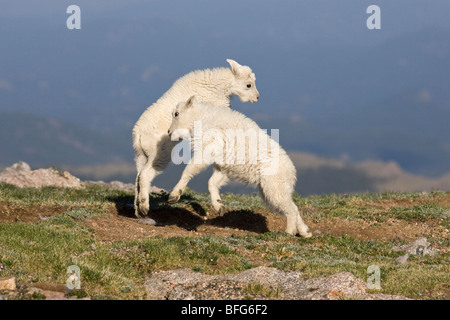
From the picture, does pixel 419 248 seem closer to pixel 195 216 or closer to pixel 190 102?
pixel 190 102

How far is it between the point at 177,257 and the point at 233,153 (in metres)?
3.02

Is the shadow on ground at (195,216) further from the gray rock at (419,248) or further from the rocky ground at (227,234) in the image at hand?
the gray rock at (419,248)

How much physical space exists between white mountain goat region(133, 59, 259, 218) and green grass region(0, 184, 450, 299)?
5.05 ft

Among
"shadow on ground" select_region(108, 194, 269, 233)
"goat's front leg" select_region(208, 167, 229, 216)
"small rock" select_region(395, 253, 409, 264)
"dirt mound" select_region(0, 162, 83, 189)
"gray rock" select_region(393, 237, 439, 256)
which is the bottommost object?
"small rock" select_region(395, 253, 409, 264)

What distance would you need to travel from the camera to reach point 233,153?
12.5 meters

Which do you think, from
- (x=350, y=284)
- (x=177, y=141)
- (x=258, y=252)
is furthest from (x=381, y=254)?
(x=177, y=141)

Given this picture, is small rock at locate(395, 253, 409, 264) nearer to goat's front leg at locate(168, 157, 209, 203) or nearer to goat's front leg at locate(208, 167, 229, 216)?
goat's front leg at locate(208, 167, 229, 216)

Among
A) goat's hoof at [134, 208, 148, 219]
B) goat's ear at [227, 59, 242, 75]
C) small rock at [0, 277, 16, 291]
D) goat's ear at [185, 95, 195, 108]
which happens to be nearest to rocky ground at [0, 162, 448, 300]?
small rock at [0, 277, 16, 291]

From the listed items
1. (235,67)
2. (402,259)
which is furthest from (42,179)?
(402,259)

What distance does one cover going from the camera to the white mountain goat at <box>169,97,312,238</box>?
12.4 meters

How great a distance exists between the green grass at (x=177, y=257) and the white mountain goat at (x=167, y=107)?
1539mm
